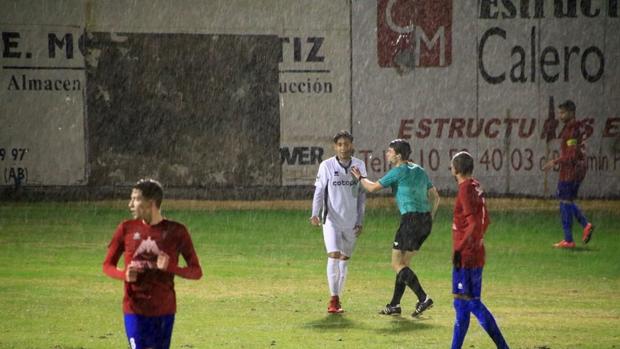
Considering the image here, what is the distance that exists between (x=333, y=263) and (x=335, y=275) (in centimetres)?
17

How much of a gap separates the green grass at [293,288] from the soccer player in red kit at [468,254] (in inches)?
51.1

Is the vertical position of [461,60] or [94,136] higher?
[461,60]

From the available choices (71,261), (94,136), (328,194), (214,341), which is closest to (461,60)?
(94,136)

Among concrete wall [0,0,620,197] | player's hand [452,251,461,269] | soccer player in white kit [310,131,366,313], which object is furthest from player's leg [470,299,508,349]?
concrete wall [0,0,620,197]

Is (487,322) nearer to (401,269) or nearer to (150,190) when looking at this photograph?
(401,269)

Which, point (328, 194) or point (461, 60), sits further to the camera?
point (461, 60)

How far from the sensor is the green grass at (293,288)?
38.7 ft

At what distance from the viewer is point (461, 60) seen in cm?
2819

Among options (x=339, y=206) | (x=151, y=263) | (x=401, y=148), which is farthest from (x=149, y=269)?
(x=339, y=206)

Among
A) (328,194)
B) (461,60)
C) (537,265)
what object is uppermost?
(461,60)

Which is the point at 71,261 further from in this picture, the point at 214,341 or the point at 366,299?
the point at 214,341

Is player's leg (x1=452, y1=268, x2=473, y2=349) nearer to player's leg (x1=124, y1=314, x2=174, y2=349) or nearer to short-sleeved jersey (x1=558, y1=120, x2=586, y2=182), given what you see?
player's leg (x1=124, y1=314, x2=174, y2=349)

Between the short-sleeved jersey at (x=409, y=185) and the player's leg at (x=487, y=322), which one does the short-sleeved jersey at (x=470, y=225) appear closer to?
the player's leg at (x=487, y=322)

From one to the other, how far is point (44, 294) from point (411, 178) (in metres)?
5.02
